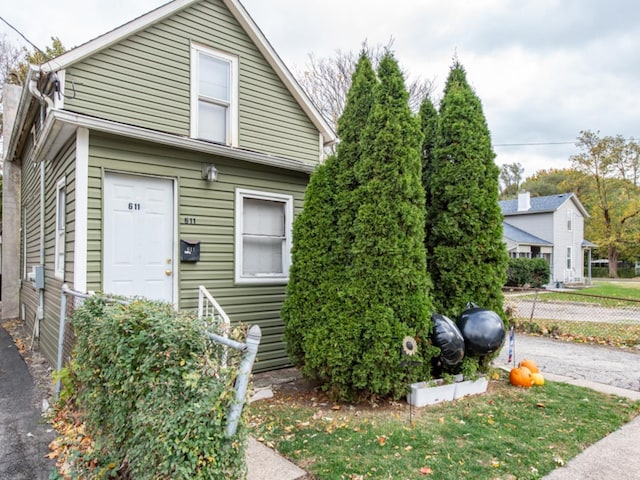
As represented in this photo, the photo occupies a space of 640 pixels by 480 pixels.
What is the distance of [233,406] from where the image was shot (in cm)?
203

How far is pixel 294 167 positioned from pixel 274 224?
955 millimetres

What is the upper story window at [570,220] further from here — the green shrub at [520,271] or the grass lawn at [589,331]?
the grass lawn at [589,331]

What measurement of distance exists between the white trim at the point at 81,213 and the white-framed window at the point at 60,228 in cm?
101

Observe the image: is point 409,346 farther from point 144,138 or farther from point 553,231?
point 553,231

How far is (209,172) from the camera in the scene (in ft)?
18.2

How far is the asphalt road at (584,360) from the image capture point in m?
5.70

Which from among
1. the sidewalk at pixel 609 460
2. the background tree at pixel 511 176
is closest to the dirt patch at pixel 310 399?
the sidewalk at pixel 609 460

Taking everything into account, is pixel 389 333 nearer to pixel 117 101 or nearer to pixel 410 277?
pixel 410 277

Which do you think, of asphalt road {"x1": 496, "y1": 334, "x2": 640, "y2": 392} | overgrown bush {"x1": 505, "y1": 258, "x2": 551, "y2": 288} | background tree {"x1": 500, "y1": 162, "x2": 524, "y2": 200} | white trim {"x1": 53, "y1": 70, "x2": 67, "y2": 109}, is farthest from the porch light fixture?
background tree {"x1": 500, "y1": 162, "x2": 524, "y2": 200}

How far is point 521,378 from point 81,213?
565 centimetres

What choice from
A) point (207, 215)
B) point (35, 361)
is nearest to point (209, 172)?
point (207, 215)

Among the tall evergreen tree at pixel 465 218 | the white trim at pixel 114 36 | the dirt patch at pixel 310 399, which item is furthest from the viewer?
the white trim at pixel 114 36

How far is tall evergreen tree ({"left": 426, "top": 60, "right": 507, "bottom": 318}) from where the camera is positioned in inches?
203

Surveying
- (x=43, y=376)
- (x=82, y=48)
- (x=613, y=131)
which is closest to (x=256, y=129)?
(x=82, y=48)
